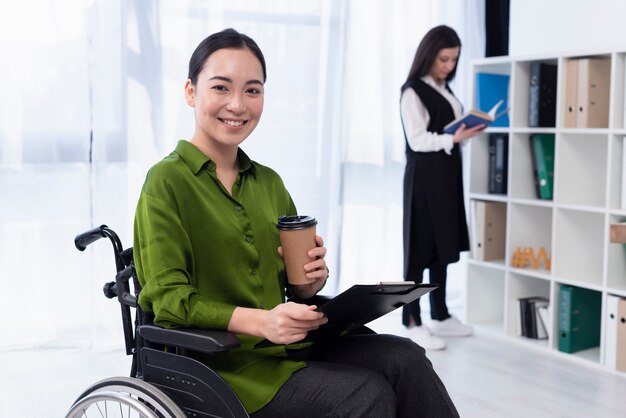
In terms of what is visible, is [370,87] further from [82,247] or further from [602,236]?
[82,247]

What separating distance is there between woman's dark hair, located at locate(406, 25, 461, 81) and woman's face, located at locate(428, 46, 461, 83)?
0.01 m

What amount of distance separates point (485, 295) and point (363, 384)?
8.15ft

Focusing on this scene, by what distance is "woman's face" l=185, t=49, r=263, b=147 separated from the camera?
167cm

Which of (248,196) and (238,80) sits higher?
(238,80)

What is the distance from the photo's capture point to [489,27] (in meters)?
4.40

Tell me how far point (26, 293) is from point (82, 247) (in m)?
1.67

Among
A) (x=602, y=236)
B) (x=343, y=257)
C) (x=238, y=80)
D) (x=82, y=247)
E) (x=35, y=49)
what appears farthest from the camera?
(x=343, y=257)

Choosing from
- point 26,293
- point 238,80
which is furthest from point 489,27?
point 238,80

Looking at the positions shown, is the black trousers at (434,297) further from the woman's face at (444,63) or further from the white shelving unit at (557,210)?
the woman's face at (444,63)

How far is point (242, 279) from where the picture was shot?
64.9 inches

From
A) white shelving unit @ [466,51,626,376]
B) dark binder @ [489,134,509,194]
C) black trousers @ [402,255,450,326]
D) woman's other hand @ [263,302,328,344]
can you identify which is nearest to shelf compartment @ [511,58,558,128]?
white shelving unit @ [466,51,626,376]

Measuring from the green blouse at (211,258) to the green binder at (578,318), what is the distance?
1.96 metres

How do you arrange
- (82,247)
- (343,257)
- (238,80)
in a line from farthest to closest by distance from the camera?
1. (343,257)
2. (82,247)
3. (238,80)

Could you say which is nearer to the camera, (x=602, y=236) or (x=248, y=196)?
(x=248, y=196)
